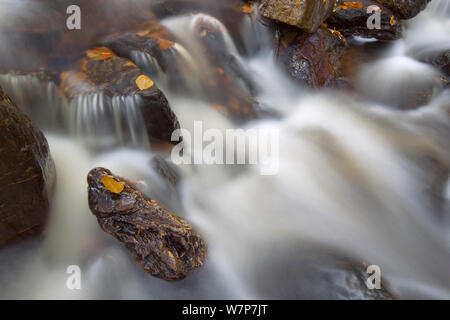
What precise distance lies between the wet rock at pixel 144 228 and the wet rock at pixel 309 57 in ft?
11.5

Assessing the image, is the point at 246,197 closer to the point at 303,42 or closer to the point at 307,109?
the point at 307,109

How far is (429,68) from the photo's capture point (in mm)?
5531

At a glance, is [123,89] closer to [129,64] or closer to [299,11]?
[129,64]

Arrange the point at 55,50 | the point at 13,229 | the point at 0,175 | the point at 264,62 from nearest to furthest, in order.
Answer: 1. the point at 0,175
2. the point at 13,229
3. the point at 55,50
4. the point at 264,62

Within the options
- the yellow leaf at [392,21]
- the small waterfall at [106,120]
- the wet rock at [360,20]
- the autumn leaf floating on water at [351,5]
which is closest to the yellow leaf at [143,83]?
→ the small waterfall at [106,120]

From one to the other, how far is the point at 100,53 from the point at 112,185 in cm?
202

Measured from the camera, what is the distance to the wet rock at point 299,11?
15.2 feet

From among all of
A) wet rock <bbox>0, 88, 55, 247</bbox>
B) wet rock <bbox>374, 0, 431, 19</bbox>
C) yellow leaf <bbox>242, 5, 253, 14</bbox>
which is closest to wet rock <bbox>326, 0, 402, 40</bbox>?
wet rock <bbox>374, 0, 431, 19</bbox>

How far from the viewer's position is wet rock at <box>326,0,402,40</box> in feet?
18.8

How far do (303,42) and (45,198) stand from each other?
166 inches

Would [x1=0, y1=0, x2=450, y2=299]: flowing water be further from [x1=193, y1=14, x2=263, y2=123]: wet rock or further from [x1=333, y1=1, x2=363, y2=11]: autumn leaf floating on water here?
[x1=333, y1=1, x2=363, y2=11]: autumn leaf floating on water

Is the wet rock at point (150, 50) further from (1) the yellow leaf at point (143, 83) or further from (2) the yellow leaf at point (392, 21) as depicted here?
(2) the yellow leaf at point (392, 21)
